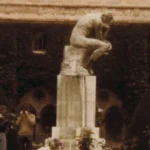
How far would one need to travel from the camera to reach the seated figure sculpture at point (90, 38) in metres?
18.0

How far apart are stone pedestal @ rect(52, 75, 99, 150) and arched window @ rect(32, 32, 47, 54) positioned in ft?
46.3

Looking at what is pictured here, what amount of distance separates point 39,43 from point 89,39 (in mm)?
14304

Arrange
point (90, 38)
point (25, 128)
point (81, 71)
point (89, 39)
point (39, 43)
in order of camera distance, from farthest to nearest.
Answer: point (39, 43) → point (25, 128) → point (90, 38) → point (89, 39) → point (81, 71)

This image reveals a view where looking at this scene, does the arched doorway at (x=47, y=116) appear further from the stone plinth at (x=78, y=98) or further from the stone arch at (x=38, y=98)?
the stone plinth at (x=78, y=98)

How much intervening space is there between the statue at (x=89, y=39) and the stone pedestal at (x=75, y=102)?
0.31 m

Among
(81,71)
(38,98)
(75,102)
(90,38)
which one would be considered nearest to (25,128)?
(75,102)

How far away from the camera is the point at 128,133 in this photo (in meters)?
26.4

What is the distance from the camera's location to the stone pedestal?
17797mm

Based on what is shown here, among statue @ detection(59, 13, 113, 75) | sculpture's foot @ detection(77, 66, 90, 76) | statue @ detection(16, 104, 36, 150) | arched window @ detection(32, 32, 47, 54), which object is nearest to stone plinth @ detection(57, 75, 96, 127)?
sculpture's foot @ detection(77, 66, 90, 76)

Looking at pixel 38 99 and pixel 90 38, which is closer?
pixel 90 38

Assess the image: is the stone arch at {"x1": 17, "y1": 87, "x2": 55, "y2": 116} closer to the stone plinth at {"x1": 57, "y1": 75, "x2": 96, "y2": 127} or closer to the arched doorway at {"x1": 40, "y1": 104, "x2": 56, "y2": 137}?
the arched doorway at {"x1": 40, "y1": 104, "x2": 56, "y2": 137}

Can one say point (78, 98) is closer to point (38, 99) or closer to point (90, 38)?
point (90, 38)

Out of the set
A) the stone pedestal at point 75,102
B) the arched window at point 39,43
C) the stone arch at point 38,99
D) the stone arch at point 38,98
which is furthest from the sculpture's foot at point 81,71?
the arched window at point 39,43

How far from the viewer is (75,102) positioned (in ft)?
58.6
